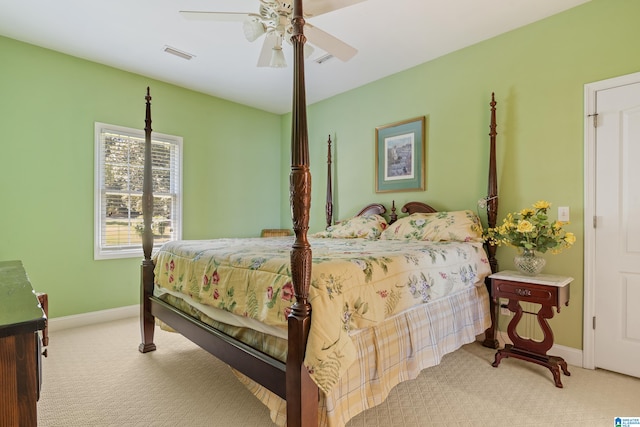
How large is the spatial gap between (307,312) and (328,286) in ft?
0.53

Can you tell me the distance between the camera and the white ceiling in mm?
2621

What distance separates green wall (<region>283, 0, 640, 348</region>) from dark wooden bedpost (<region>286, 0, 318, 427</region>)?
2.41m

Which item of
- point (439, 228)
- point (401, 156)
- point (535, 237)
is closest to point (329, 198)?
point (401, 156)

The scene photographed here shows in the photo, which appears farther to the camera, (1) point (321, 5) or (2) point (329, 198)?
(2) point (329, 198)

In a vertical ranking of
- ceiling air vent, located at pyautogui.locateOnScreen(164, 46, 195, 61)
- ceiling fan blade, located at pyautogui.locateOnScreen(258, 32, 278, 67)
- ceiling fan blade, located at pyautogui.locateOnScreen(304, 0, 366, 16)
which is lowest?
ceiling fan blade, located at pyautogui.locateOnScreen(258, 32, 278, 67)

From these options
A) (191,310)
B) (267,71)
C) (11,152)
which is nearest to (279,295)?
(191,310)

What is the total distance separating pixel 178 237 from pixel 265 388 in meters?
3.16

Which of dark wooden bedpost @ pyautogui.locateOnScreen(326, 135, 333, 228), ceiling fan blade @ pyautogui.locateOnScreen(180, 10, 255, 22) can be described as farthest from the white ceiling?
dark wooden bedpost @ pyautogui.locateOnScreen(326, 135, 333, 228)

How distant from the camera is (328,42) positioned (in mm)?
2406

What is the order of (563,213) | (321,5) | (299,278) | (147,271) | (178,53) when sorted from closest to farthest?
(299,278) → (321,5) → (563,213) → (147,271) → (178,53)

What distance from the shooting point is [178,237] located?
4273 millimetres

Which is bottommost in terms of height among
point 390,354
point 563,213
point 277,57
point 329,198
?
point 390,354

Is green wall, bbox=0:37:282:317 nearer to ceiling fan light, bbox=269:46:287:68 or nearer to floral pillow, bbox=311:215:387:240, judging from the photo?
floral pillow, bbox=311:215:387:240

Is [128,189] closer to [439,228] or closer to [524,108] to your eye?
[439,228]
